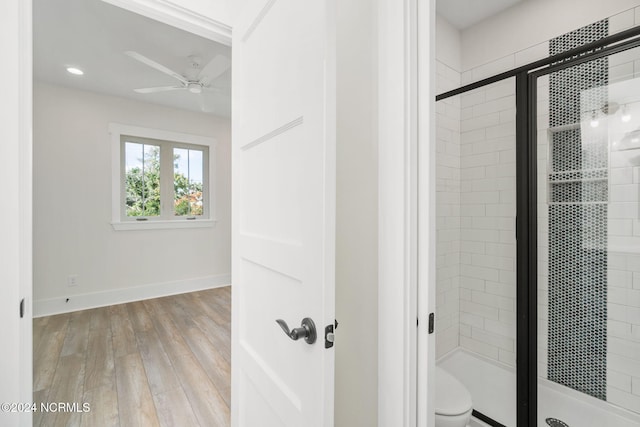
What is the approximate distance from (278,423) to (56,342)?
9.29ft

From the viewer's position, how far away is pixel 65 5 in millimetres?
2035

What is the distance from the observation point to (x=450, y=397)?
4.83ft

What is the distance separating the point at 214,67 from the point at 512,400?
10.6ft

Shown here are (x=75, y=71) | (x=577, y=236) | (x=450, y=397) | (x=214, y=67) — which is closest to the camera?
(x=450, y=397)

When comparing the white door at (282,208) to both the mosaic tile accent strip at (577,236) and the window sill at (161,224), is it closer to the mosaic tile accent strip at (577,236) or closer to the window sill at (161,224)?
the mosaic tile accent strip at (577,236)

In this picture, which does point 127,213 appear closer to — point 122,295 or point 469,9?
point 122,295

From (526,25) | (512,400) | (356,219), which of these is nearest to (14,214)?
(356,219)

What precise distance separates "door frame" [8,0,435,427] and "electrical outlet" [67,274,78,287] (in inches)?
126

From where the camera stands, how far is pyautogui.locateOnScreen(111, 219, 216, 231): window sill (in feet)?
12.3

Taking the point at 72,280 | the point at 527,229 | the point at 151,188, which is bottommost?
the point at 72,280

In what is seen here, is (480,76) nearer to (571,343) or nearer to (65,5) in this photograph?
(571,343)

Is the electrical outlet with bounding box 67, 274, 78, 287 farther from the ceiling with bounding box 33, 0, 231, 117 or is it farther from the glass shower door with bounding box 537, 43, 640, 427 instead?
the glass shower door with bounding box 537, 43, 640, 427

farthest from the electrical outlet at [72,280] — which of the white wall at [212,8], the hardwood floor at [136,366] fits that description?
the white wall at [212,8]

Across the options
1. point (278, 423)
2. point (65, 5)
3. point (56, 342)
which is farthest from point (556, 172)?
point (56, 342)
